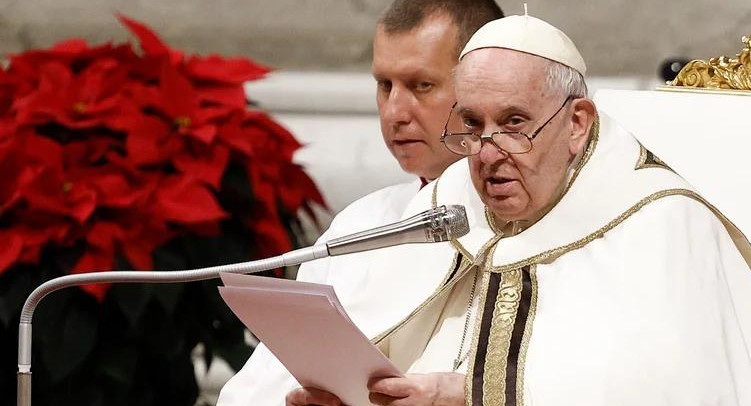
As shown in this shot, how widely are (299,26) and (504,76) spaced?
6.09ft

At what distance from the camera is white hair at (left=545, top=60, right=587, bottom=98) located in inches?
117

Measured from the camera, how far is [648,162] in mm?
3059

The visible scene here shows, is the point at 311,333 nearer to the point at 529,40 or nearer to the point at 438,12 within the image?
the point at 529,40

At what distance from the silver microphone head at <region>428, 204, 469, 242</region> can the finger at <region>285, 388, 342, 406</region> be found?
1.78ft

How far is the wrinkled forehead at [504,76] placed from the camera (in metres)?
2.95

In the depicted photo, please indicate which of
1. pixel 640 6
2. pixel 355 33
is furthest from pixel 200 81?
pixel 640 6

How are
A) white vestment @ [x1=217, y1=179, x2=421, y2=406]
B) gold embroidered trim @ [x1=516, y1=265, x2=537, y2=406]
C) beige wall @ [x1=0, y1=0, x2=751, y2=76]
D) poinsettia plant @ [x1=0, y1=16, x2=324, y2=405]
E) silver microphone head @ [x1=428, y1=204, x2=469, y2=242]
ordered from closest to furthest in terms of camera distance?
silver microphone head @ [x1=428, y1=204, x2=469, y2=242], gold embroidered trim @ [x1=516, y1=265, x2=537, y2=406], white vestment @ [x1=217, y1=179, x2=421, y2=406], poinsettia plant @ [x1=0, y1=16, x2=324, y2=405], beige wall @ [x1=0, y1=0, x2=751, y2=76]

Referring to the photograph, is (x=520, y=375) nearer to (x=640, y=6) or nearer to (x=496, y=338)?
(x=496, y=338)

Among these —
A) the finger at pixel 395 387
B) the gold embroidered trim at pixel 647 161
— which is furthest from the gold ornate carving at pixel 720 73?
the finger at pixel 395 387

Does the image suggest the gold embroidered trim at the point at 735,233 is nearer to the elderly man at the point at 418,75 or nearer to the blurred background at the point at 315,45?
the elderly man at the point at 418,75

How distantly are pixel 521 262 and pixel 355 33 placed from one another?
178cm

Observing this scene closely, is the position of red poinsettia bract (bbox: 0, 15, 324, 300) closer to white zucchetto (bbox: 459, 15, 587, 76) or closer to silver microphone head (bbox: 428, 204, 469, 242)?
white zucchetto (bbox: 459, 15, 587, 76)

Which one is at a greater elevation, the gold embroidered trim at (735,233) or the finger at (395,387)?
the gold embroidered trim at (735,233)

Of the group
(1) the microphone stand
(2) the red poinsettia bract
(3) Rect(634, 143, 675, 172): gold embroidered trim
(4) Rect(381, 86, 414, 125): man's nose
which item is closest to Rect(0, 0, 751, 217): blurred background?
(2) the red poinsettia bract
